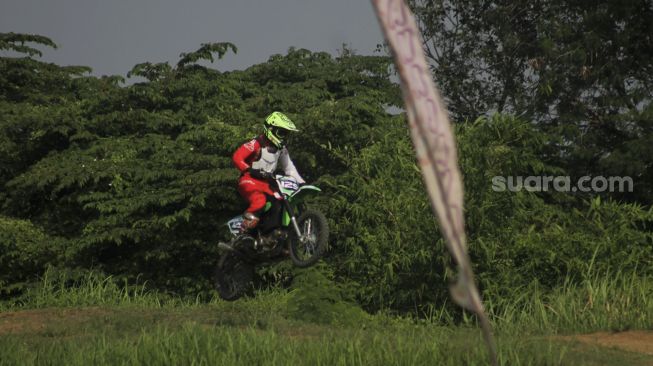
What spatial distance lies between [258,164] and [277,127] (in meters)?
0.41

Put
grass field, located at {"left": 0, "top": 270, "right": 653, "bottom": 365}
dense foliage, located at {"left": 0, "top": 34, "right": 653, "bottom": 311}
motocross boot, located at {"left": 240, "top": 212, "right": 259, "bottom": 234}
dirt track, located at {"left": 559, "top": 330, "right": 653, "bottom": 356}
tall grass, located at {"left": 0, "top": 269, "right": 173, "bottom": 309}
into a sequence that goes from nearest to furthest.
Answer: grass field, located at {"left": 0, "top": 270, "right": 653, "bottom": 365} < dirt track, located at {"left": 559, "top": 330, "right": 653, "bottom": 356} < motocross boot, located at {"left": 240, "top": 212, "right": 259, "bottom": 234} < dense foliage, located at {"left": 0, "top": 34, "right": 653, "bottom": 311} < tall grass, located at {"left": 0, "top": 269, "right": 173, "bottom": 309}

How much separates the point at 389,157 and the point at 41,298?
179 inches

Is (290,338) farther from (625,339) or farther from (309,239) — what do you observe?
(625,339)

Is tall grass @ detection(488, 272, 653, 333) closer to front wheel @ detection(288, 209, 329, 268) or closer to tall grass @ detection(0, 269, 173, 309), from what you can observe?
front wheel @ detection(288, 209, 329, 268)

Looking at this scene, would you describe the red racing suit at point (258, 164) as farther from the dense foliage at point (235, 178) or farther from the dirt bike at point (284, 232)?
the dense foliage at point (235, 178)

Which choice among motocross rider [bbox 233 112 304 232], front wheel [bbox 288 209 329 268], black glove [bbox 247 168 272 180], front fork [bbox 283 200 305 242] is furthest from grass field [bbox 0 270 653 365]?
black glove [bbox 247 168 272 180]

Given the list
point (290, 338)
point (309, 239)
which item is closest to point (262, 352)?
point (290, 338)

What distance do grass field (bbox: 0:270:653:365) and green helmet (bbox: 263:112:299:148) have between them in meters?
1.56

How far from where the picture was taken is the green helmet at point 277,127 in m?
7.47

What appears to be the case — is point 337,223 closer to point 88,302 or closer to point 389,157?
point 389,157

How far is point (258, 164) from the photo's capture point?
7.76 meters

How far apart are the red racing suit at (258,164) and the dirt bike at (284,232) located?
9cm

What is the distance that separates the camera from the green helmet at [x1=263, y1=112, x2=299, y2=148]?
24.5ft

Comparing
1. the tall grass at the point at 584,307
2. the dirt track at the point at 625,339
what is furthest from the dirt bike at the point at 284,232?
the dirt track at the point at 625,339
